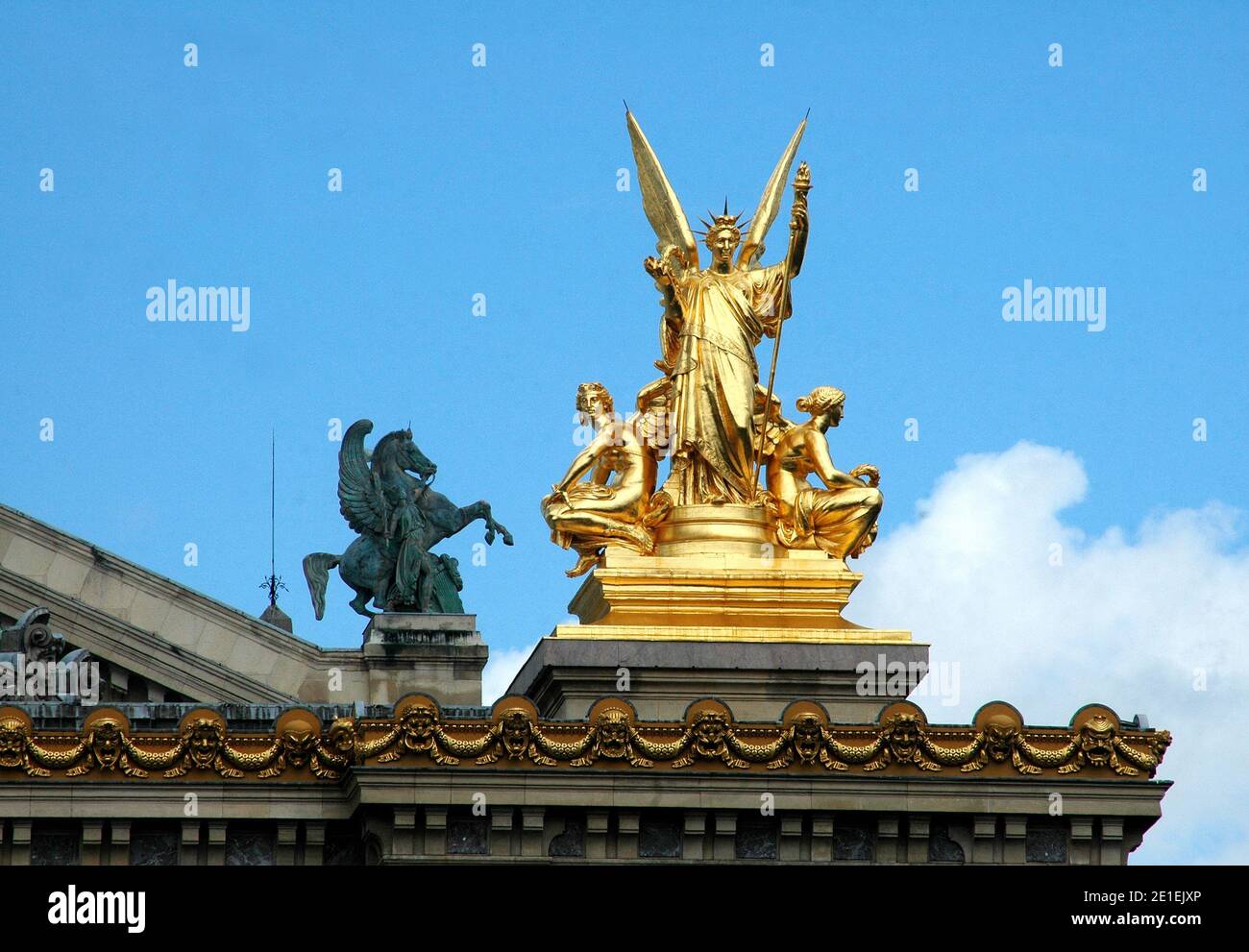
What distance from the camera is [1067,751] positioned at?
125ft

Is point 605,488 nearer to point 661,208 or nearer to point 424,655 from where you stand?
point 661,208

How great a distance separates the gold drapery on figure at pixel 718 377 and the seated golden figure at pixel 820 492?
0.44 m

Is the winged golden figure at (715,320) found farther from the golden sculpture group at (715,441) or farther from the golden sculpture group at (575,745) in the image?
the golden sculpture group at (575,745)

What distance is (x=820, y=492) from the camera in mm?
41844

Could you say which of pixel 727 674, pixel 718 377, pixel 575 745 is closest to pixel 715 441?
pixel 718 377

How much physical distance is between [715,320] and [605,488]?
2.59 metres

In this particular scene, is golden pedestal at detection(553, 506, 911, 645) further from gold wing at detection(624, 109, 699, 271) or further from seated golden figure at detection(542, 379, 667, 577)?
gold wing at detection(624, 109, 699, 271)

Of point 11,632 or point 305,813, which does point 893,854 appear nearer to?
point 305,813

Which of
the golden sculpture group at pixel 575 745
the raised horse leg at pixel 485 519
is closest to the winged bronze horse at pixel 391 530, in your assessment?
the raised horse leg at pixel 485 519

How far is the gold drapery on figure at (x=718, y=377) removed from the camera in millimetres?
41969
